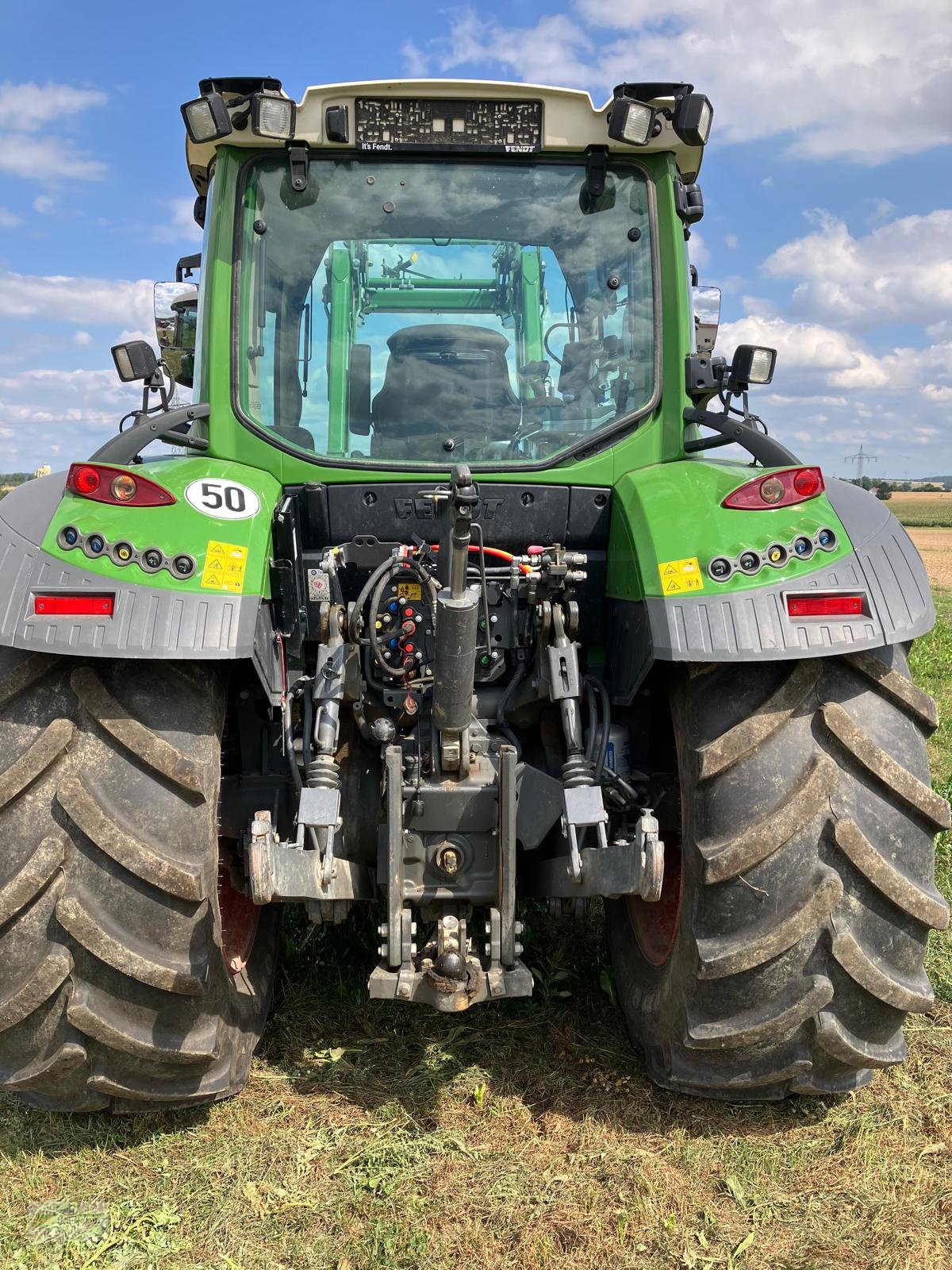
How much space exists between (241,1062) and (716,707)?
1.68m

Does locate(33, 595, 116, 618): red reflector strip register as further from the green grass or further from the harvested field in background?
the green grass

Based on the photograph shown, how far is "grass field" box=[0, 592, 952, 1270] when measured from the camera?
2523 mm

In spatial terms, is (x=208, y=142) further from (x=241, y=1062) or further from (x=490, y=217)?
(x=241, y=1062)

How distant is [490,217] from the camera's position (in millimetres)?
3504

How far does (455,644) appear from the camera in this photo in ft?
9.05

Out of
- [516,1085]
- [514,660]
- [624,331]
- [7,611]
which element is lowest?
[516,1085]

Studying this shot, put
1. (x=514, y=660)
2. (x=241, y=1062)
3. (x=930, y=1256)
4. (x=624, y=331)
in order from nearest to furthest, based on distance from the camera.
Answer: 1. (x=930, y=1256)
2. (x=241, y=1062)
3. (x=514, y=660)
4. (x=624, y=331)

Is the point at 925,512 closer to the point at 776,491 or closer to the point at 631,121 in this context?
the point at 631,121

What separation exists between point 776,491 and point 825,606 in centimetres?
38

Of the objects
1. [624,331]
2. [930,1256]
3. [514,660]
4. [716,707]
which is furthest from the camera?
[624,331]

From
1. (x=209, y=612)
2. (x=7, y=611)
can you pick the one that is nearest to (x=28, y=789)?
(x=7, y=611)

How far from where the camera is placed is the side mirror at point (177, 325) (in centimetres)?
425

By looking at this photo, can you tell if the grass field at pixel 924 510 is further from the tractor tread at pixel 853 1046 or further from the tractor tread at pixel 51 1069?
the tractor tread at pixel 51 1069

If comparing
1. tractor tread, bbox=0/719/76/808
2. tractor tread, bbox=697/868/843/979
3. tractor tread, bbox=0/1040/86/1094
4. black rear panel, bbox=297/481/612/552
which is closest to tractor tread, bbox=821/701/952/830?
tractor tread, bbox=697/868/843/979
